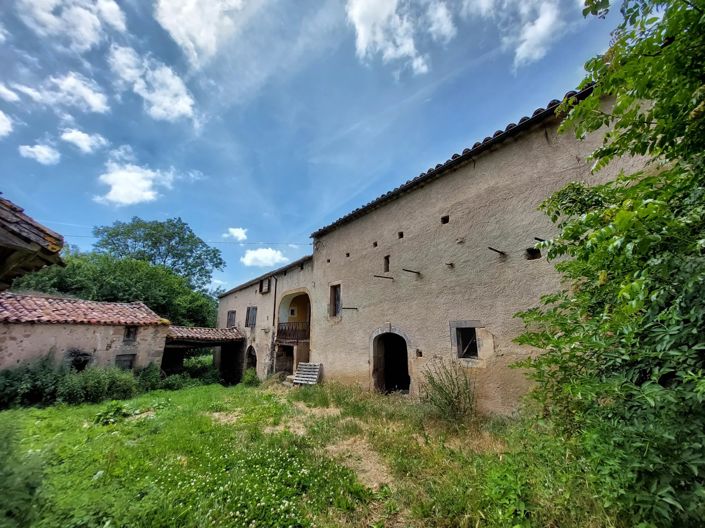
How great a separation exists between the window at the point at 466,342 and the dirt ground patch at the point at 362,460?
9.55 ft

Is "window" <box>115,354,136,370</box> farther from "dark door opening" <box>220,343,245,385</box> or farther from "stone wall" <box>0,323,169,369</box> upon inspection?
"dark door opening" <box>220,343,245,385</box>

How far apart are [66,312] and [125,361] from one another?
2.86 m

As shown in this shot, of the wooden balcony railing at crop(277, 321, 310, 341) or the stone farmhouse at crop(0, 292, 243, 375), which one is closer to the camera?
the stone farmhouse at crop(0, 292, 243, 375)

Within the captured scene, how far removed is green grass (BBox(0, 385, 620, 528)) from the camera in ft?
9.59

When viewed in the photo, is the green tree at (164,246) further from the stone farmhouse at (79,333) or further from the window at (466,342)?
the window at (466,342)

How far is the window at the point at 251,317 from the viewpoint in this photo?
53.9 feet

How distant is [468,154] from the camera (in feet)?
22.9

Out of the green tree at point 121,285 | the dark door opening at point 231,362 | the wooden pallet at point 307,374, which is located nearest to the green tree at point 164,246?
the green tree at point 121,285

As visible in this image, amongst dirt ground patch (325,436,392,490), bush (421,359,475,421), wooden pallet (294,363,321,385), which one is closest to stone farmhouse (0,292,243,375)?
wooden pallet (294,363,321,385)

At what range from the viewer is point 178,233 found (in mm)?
30328

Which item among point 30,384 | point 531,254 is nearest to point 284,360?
point 30,384

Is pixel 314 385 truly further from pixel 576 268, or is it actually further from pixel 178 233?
pixel 178 233

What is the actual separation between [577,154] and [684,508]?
18.0ft

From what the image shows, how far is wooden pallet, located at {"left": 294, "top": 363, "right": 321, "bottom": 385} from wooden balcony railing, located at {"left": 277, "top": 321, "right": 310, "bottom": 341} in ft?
5.72
